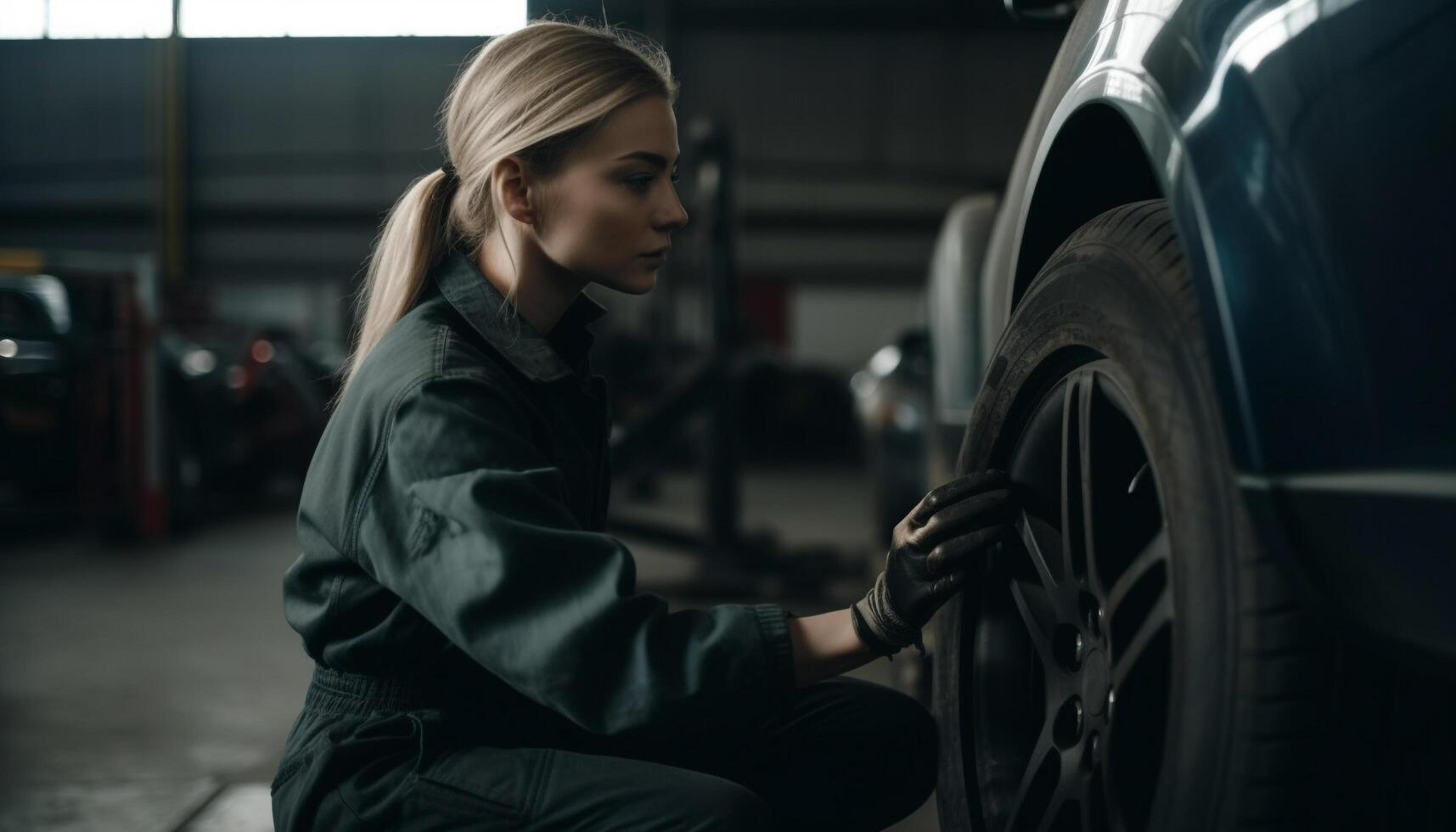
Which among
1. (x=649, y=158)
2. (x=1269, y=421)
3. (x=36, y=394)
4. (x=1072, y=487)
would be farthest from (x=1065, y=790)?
(x=36, y=394)

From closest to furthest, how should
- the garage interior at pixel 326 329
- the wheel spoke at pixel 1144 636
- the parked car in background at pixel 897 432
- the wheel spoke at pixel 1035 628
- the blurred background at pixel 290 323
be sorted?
1. the wheel spoke at pixel 1144 636
2. the wheel spoke at pixel 1035 628
3. the garage interior at pixel 326 329
4. the blurred background at pixel 290 323
5. the parked car in background at pixel 897 432

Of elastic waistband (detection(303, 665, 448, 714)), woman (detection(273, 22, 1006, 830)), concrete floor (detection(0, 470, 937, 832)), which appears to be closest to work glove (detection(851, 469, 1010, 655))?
woman (detection(273, 22, 1006, 830))

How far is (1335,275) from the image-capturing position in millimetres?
773

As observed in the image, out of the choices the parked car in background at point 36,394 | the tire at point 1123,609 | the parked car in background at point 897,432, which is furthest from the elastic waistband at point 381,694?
the parked car in background at point 36,394

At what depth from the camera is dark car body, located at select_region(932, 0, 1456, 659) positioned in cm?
74

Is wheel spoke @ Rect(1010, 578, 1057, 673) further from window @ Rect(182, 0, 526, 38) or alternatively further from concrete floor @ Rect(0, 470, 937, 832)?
window @ Rect(182, 0, 526, 38)

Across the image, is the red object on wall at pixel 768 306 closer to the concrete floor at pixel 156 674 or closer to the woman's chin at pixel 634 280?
the concrete floor at pixel 156 674

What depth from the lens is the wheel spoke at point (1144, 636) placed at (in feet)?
3.16

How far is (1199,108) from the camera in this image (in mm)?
871

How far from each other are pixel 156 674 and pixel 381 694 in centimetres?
239

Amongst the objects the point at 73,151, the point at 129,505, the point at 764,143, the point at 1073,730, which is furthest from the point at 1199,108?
the point at 73,151

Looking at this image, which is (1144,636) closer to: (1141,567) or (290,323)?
(1141,567)

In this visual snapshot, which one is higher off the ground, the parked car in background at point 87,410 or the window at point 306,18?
the window at point 306,18

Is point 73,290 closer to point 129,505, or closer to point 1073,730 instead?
point 129,505
